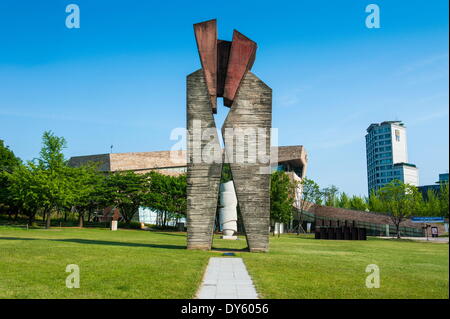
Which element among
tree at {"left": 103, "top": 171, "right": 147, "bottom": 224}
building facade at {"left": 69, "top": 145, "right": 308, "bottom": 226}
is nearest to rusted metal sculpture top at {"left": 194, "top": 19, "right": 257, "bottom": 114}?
tree at {"left": 103, "top": 171, "right": 147, "bottom": 224}

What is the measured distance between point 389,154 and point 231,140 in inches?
5152

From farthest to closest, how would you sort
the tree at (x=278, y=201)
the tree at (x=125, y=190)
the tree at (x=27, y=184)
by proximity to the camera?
1. the tree at (x=125, y=190)
2. the tree at (x=278, y=201)
3. the tree at (x=27, y=184)

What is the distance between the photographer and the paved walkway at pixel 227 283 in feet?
21.8

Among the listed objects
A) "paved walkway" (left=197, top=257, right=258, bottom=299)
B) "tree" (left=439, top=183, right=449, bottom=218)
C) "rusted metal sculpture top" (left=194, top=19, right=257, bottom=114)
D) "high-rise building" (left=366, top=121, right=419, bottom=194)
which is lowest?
"paved walkway" (left=197, top=257, right=258, bottom=299)

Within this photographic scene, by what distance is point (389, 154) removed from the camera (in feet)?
439

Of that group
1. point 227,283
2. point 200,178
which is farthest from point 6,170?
point 227,283

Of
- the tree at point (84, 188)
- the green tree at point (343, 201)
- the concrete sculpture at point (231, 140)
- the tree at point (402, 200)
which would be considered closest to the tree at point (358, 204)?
the green tree at point (343, 201)

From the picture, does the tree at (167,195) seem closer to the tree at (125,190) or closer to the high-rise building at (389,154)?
the tree at (125,190)

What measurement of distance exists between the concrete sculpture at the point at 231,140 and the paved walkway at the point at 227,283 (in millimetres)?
4410

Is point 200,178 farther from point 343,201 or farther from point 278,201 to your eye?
A: point 343,201

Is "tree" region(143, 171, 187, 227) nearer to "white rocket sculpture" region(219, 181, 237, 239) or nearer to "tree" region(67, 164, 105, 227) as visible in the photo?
"tree" region(67, 164, 105, 227)

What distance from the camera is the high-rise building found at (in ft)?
427

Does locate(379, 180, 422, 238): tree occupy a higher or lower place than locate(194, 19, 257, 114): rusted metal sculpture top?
lower
